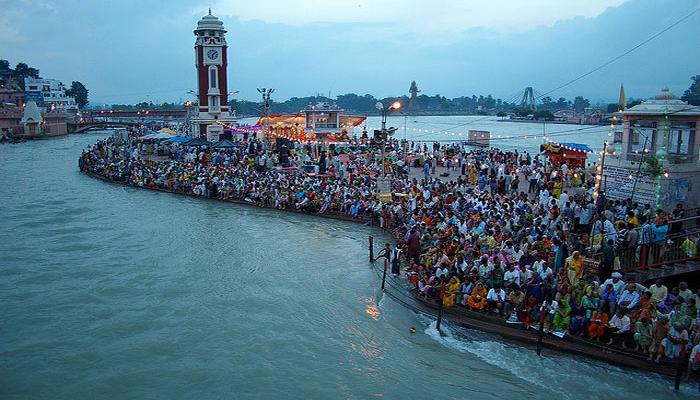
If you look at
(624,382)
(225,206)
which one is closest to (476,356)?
(624,382)

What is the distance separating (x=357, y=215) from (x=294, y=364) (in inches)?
444

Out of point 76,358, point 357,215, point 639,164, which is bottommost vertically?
point 76,358

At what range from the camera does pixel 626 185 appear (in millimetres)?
16453

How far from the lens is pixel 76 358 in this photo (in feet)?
39.4

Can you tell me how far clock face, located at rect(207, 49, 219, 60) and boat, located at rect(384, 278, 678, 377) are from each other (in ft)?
124

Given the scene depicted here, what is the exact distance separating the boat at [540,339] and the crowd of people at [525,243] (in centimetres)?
13

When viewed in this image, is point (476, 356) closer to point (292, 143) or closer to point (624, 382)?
point (624, 382)

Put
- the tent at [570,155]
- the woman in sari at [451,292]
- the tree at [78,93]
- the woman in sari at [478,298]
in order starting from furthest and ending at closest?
the tree at [78,93], the tent at [570,155], the woman in sari at [451,292], the woman in sari at [478,298]

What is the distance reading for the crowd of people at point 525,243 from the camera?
33.4 ft

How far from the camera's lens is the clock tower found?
46.0m

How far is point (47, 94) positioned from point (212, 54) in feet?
279

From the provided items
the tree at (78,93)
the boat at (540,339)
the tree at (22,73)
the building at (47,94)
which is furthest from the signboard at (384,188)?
the tree at (78,93)

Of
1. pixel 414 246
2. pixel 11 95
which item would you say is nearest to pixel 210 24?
pixel 414 246

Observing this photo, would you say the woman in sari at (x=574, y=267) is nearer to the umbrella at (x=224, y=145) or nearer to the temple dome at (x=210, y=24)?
the umbrella at (x=224, y=145)
